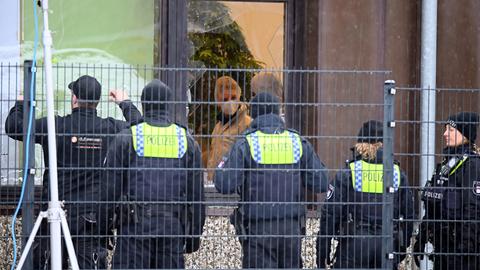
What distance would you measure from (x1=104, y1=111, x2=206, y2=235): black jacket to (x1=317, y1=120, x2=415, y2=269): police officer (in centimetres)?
114

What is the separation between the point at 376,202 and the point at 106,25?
3995 millimetres

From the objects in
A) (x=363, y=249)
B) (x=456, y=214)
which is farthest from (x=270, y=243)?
(x=456, y=214)

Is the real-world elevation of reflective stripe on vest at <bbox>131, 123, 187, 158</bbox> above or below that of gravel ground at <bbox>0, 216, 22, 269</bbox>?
above

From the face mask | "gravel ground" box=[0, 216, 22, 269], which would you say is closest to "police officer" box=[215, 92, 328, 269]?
the face mask

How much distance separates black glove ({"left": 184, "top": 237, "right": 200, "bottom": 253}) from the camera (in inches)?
327

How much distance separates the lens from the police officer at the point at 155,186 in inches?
320

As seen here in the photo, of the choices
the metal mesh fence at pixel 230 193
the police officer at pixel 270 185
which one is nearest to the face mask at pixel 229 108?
the metal mesh fence at pixel 230 193

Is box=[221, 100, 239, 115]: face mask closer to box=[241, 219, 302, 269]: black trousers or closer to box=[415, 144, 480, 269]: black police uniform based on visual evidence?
box=[241, 219, 302, 269]: black trousers

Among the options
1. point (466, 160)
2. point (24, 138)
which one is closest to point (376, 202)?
point (466, 160)

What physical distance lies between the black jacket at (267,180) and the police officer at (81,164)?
82cm

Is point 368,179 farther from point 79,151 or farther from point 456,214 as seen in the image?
point 79,151

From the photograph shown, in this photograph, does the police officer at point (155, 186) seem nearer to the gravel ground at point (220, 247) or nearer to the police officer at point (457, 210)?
the gravel ground at point (220, 247)

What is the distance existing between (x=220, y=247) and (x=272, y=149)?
1.17 meters

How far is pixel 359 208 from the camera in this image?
870cm
